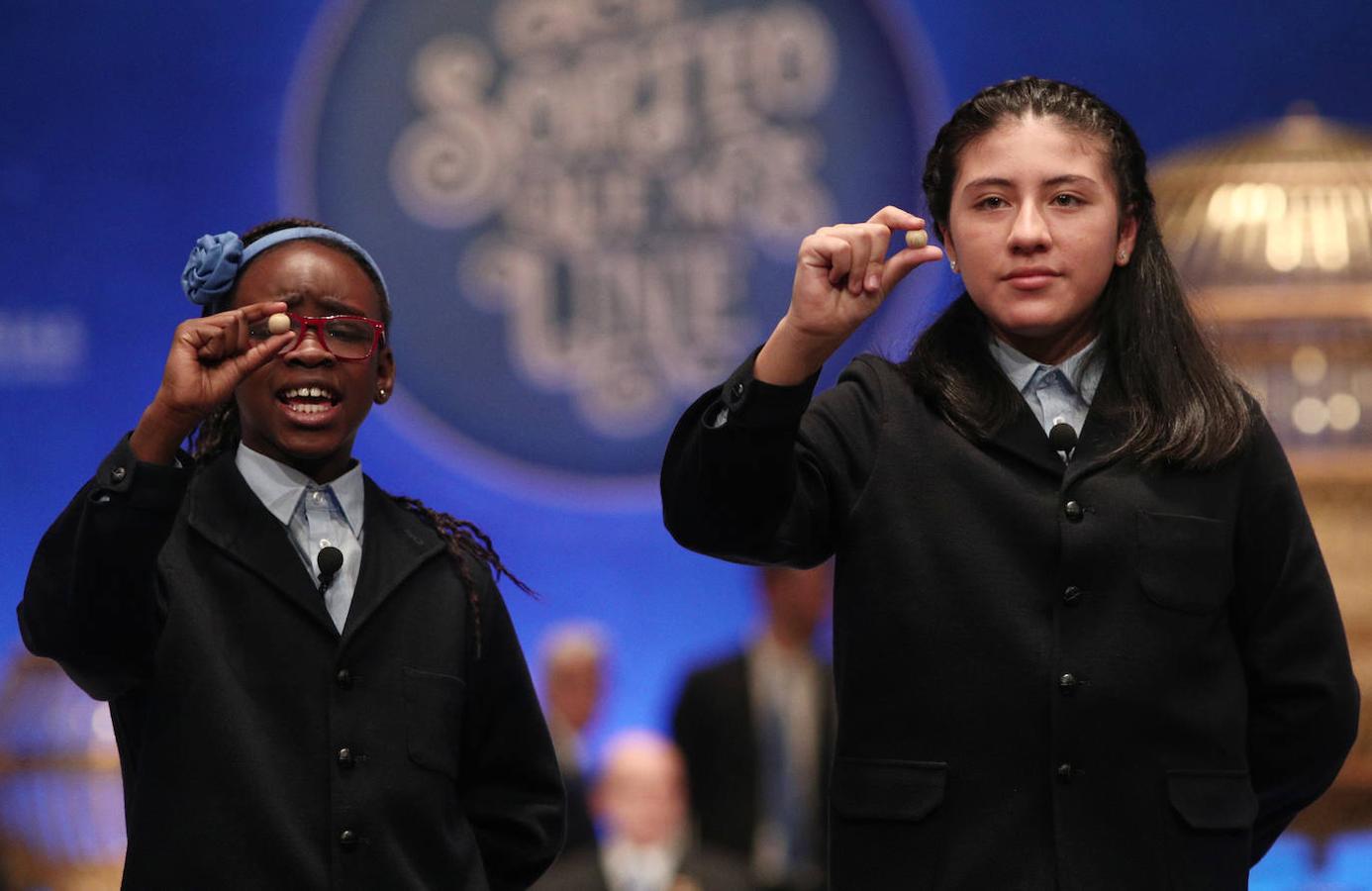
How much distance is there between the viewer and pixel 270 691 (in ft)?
7.82

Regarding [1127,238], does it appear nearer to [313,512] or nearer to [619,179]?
[313,512]

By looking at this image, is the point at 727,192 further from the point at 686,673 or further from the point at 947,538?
the point at 947,538

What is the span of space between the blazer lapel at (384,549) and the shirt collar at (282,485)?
27 millimetres

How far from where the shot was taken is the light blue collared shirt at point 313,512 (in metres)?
2.48

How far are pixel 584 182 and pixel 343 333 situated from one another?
2599 mm

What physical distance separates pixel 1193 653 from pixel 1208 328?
47 centimetres

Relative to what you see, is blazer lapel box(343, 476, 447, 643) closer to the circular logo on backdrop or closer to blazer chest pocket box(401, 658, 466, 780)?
blazer chest pocket box(401, 658, 466, 780)

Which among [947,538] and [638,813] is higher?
[947,538]

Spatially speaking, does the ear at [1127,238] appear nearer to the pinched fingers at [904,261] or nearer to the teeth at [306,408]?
the pinched fingers at [904,261]

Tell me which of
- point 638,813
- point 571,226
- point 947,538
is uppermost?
point 571,226

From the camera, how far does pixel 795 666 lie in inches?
191

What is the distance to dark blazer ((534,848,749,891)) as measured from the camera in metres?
4.71

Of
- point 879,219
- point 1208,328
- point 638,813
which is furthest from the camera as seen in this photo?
point 638,813

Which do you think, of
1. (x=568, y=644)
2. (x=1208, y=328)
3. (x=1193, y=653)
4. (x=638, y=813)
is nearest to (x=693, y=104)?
(x=568, y=644)
